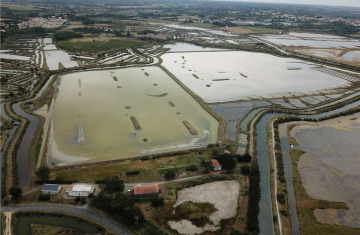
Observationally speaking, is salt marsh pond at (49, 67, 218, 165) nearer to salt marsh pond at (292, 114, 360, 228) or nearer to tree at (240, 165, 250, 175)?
tree at (240, 165, 250, 175)

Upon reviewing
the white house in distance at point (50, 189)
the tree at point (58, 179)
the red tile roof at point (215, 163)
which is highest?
the white house in distance at point (50, 189)

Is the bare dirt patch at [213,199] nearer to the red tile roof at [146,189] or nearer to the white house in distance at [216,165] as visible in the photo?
the white house in distance at [216,165]

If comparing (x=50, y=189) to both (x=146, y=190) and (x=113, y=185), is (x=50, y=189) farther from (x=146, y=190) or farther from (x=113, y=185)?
(x=146, y=190)

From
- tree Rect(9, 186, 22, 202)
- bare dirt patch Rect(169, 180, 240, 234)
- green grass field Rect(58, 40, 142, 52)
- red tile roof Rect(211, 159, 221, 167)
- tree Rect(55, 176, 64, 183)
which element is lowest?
bare dirt patch Rect(169, 180, 240, 234)

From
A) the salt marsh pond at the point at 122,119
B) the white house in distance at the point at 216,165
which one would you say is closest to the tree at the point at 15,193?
the salt marsh pond at the point at 122,119

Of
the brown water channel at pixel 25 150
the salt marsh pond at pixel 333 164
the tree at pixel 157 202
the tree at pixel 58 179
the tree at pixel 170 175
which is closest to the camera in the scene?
the tree at pixel 157 202

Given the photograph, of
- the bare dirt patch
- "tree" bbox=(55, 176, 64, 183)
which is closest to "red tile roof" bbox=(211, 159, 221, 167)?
the bare dirt patch

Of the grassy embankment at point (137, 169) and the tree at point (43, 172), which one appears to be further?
the grassy embankment at point (137, 169)
